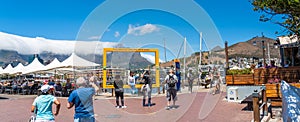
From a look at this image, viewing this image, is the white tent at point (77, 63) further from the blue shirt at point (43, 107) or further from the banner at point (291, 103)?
the banner at point (291, 103)

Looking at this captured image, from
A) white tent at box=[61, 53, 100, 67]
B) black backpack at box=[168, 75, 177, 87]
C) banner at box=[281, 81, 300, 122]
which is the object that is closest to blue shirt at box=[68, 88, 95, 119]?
banner at box=[281, 81, 300, 122]

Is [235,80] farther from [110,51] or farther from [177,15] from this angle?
[110,51]

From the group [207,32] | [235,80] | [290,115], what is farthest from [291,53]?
[290,115]

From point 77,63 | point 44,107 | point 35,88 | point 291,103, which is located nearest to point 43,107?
point 44,107

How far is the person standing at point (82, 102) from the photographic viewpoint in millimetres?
4398

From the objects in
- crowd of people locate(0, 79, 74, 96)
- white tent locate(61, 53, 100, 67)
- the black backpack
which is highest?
white tent locate(61, 53, 100, 67)

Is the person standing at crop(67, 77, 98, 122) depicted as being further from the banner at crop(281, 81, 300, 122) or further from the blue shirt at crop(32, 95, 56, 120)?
the banner at crop(281, 81, 300, 122)

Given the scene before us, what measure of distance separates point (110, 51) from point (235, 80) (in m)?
7.88

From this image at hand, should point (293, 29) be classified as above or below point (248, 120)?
above

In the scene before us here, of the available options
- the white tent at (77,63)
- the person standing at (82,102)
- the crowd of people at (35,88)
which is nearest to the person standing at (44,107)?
the person standing at (82,102)

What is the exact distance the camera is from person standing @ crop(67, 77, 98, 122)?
4.40 meters

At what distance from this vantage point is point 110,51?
1645 cm

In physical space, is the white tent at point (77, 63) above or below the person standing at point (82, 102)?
above

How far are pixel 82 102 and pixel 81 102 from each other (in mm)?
16
